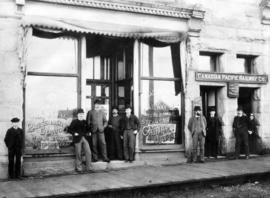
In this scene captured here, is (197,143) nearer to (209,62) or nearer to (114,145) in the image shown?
(114,145)

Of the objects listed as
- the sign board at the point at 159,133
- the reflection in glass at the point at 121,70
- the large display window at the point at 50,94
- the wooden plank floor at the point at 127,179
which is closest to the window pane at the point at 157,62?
the reflection in glass at the point at 121,70

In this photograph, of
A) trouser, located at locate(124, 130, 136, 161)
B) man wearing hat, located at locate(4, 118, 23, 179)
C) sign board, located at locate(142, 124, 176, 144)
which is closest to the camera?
man wearing hat, located at locate(4, 118, 23, 179)

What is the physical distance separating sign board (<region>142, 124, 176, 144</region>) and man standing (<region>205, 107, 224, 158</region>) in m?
1.45

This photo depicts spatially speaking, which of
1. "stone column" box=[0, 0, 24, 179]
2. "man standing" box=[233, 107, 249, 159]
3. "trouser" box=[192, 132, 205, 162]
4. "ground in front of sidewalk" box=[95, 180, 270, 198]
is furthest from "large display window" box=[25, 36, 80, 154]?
"man standing" box=[233, 107, 249, 159]

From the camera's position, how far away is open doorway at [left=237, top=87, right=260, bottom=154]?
15062 millimetres

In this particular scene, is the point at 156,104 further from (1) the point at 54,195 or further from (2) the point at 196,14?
(1) the point at 54,195

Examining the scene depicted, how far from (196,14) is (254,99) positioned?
13.5 ft

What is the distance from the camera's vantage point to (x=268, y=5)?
49.2ft

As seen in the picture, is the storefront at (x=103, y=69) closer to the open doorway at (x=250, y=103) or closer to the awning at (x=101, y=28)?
the awning at (x=101, y=28)

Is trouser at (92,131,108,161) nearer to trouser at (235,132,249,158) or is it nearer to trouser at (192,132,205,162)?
trouser at (192,132,205,162)

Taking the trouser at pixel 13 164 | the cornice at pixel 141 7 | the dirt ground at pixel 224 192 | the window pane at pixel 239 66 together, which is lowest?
the dirt ground at pixel 224 192

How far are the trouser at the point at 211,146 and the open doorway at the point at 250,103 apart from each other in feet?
5.02

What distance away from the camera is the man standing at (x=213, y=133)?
14.0 metres

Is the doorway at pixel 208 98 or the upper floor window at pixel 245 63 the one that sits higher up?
the upper floor window at pixel 245 63
